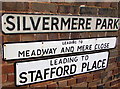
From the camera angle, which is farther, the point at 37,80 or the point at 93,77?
the point at 93,77

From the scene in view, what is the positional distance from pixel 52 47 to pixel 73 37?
200mm

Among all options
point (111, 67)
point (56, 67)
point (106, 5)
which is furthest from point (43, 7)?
point (111, 67)

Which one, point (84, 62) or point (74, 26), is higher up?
point (74, 26)

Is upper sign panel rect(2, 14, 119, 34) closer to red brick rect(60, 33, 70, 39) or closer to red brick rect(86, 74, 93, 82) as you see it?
red brick rect(60, 33, 70, 39)

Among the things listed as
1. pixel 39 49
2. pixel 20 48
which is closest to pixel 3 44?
pixel 20 48

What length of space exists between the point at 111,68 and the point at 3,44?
1066 millimetres

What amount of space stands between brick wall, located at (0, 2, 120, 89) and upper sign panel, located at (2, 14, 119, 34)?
1.3 inches

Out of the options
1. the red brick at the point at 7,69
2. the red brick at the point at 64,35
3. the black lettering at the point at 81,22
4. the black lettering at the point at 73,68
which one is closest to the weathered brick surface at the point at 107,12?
the black lettering at the point at 81,22

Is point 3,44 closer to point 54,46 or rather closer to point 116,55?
point 54,46

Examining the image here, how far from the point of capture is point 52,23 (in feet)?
3.88

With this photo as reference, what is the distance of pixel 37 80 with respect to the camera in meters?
1.26

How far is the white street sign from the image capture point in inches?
43.5

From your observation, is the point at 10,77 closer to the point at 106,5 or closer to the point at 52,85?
the point at 52,85

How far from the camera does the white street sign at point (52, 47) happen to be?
1.11m
